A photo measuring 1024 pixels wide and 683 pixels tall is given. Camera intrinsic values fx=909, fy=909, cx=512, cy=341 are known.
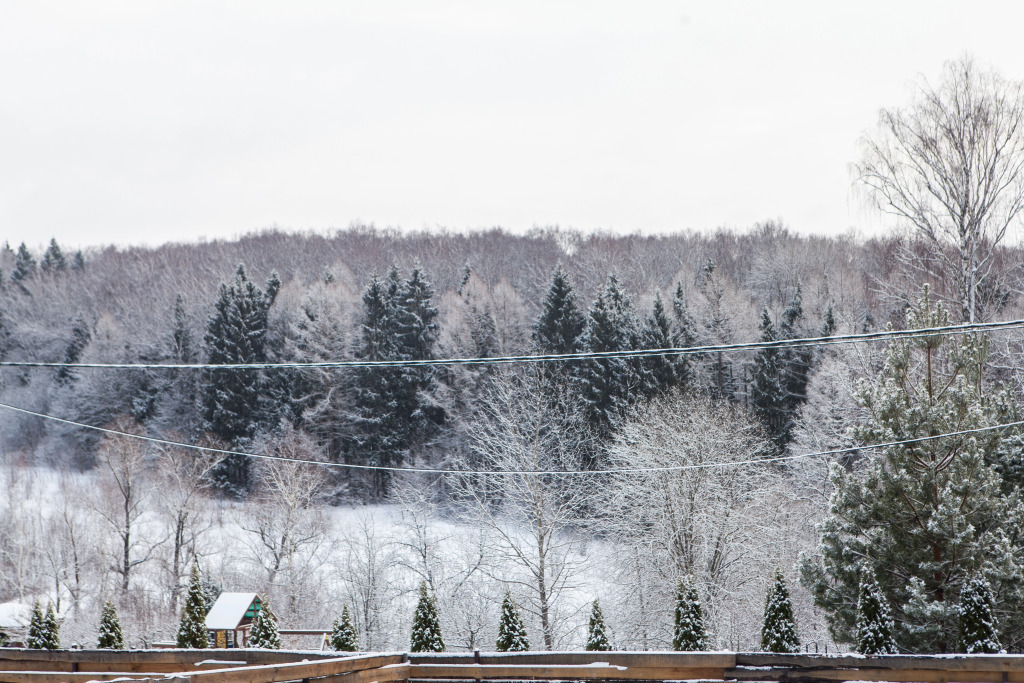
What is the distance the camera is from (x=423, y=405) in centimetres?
4062

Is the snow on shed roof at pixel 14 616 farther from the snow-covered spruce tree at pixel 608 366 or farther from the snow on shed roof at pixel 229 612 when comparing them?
the snow-covered spruce tree at pixel 608 366

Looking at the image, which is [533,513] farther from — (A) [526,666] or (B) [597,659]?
(A) [526,666]

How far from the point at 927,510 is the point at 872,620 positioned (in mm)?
1713

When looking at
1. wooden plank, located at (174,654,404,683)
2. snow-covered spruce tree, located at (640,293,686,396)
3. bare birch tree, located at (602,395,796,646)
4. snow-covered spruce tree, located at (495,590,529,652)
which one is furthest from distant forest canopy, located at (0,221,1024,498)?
wooden plank, located at (174,654,404,683)

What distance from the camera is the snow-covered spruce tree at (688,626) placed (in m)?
14.1

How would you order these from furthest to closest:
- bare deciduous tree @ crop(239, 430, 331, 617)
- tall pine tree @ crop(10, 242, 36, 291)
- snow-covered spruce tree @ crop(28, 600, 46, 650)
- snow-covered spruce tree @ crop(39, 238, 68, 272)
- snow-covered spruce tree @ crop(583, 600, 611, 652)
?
snow-covered spruce tree @ crop(39, 238, 68, 272) → tall pine tree @ crop(10, 242, 36, 291) → bare deciduous tree @ crop(239, 430, 331, 617) → snow-covered spruce tree @ crop(28, 600, 46, 650) → snow-covered spruce tree @ crop(583, 600, 611, 652)

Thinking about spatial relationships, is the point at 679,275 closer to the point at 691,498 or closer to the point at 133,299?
the point at 691,498

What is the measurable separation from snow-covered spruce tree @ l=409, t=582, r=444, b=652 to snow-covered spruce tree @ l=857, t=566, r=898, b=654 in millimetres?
6868

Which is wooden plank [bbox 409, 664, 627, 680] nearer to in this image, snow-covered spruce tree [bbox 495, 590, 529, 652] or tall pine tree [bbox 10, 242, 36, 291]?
snow-covered spruce tree [bbox 495, 590, 529, 652]

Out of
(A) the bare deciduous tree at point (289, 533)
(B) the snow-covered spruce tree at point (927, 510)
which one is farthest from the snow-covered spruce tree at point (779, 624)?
(A) the bare deciduous tree at point (289, 533)

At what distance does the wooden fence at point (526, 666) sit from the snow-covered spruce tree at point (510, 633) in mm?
5298

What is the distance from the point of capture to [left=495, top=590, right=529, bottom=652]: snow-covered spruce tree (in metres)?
15.2

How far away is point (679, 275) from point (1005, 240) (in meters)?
34.3

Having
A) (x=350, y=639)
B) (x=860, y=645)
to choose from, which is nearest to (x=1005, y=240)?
(x=860, y=645)
